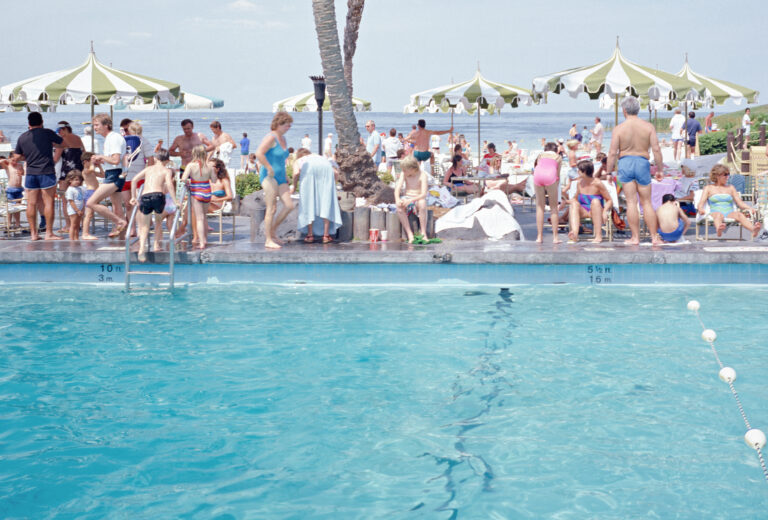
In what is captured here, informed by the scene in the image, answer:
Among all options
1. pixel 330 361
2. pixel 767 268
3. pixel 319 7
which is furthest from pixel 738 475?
pixel 319 7

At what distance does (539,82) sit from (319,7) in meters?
4.15

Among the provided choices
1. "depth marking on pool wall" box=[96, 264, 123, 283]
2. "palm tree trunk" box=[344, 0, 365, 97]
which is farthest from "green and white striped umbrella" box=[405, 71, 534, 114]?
"depth marking on pool wall" box=[96, 264, 123, 283]

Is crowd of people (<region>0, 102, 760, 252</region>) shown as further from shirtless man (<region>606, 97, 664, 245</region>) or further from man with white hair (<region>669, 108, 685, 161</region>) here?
man with white hair (<region>669, 108, 685, 161</region>)

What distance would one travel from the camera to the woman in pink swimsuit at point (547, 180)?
11.1 metres

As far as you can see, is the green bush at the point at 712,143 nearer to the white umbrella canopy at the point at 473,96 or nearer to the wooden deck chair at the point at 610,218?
the white umbrella canopy at the point at 473,96

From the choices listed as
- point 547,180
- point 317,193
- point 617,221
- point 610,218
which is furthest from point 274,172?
point 617,221

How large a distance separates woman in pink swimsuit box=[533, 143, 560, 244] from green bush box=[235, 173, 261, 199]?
7.77 metres

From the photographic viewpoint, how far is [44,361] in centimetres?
736

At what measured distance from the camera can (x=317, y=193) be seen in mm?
11078

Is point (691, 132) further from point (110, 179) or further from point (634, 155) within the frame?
point (110, 179)

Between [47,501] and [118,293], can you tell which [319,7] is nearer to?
[118,293]

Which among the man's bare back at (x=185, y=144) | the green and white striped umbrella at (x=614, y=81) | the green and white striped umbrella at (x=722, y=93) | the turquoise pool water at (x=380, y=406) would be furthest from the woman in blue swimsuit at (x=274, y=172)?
the green and white striped umbrella at (x=722, y=93)

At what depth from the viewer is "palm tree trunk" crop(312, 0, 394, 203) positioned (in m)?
12.4

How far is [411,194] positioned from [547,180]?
185 centimetres
